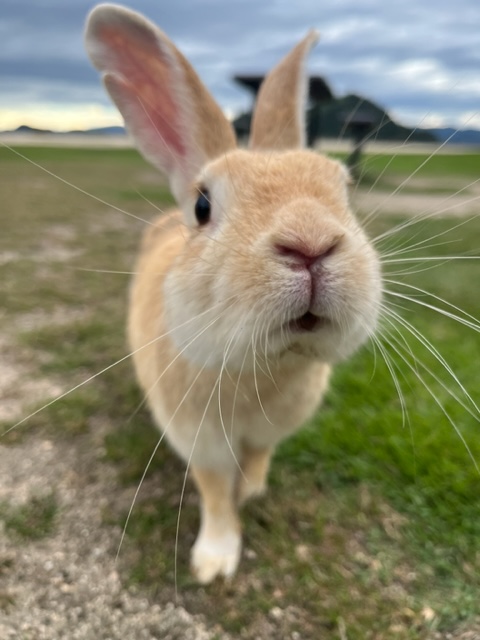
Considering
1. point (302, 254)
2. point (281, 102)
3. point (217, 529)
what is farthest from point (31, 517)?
point (281, 102)

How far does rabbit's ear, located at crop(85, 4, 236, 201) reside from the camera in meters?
2.04

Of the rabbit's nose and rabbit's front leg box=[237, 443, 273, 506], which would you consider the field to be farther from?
the rabbit's nose

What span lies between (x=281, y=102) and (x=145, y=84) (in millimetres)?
646

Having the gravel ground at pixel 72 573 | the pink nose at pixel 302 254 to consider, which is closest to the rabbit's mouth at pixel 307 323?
the pink nose at pixel 302 254

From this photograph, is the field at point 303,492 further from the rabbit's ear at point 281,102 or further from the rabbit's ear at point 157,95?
the rabbit's ear at point 281,102

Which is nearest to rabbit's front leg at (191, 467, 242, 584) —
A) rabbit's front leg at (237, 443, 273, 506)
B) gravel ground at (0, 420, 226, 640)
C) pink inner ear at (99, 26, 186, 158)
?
rabbit's front leg at (237, 443, 273, 506)

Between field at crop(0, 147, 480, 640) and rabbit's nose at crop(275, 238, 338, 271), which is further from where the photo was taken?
field at crop(0, 147, 480, 640)

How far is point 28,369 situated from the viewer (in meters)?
3.42

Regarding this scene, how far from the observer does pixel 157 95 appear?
2166 millimetres

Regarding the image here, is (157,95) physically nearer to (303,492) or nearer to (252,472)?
(252,472)

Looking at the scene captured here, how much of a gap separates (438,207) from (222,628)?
5.25 feet

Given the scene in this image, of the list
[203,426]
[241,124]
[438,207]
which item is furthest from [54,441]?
[241,124]

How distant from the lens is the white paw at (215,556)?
6.91ft

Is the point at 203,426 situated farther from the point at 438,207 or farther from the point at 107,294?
the point at 107,294
